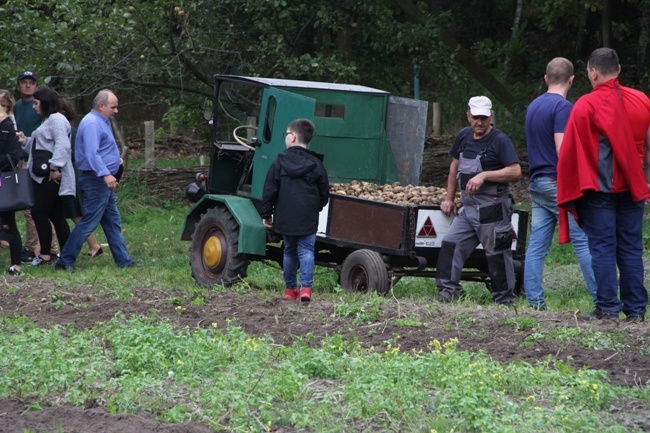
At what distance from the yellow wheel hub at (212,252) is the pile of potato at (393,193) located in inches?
44.7

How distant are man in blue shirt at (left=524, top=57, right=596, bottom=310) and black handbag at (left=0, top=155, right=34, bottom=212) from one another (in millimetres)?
4906

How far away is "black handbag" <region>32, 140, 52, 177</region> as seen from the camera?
10781 millimetres

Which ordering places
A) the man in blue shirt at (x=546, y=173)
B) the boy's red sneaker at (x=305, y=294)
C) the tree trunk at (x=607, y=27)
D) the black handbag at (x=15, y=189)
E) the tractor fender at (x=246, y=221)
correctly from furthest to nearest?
the tree trunk at (x=607, y=27), the black handbag at (x=15, y=189), the tractor fender at (x=246, y=221), the boy's red sneaker at (x=305, y=294), the man in blue shirt at (x=546, y=173)

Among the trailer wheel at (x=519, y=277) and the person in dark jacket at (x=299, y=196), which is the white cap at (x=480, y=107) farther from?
the trailer wheel at (x=519, y=277)

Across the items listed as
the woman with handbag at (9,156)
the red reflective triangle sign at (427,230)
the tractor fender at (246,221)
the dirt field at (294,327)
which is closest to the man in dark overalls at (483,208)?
the red reflective triangle sign at (427,230)

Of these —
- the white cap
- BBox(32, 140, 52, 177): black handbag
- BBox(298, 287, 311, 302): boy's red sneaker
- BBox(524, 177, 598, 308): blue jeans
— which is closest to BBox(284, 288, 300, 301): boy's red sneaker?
BBox(298, 287, 311, 302): boy's red sneaker

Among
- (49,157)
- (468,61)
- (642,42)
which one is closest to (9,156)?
(49,157)

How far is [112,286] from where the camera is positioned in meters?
9.09

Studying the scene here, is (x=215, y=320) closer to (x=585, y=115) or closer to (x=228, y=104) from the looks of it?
(x=585, y=115)

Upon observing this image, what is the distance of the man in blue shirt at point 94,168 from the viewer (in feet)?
35.4

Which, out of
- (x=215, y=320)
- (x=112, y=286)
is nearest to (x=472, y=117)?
(x=215, y=320)

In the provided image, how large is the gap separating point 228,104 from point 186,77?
21.2 feet

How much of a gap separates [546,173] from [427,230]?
44.3 inches

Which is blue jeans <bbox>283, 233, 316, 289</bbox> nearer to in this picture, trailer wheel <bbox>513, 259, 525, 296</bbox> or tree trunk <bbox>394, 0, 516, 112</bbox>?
trailer wheel <bbox>513, 259, 525, 296</bbox>
